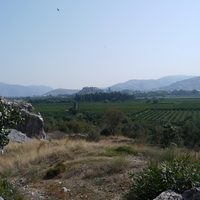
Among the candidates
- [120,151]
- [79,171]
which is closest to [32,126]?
[120,151]

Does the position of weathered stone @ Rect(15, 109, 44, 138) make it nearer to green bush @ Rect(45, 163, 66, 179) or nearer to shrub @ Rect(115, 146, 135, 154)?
shrub @ Rect(115, 146, 135, 154)

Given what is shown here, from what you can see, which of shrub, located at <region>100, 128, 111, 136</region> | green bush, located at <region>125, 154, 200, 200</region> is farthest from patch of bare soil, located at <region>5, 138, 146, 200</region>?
shrub, located at <region>100, 128, 111, 136</region>

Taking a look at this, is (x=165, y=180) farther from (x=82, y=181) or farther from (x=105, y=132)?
(x=105, y=132)

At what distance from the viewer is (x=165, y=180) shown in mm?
5836

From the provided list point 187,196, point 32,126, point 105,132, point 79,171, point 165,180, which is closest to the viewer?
point 187,196

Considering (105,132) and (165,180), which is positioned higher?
(165,180)

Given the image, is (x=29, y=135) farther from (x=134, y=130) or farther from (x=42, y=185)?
(x=134, y=130)

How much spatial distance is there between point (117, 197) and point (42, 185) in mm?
2803

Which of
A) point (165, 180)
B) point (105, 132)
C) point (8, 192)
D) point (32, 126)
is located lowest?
point (105, 132)

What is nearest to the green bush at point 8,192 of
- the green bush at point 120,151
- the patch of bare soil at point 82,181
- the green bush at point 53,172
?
the patch of bare soil at point 82,181

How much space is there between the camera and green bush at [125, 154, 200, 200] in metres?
5.74

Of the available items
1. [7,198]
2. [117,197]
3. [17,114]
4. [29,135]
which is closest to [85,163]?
[117,197]

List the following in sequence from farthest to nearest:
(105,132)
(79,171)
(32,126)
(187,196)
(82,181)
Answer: (105,132) < (32,126) < (79,171) < (82,181) < (187,196)

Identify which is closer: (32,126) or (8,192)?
(8,192)
